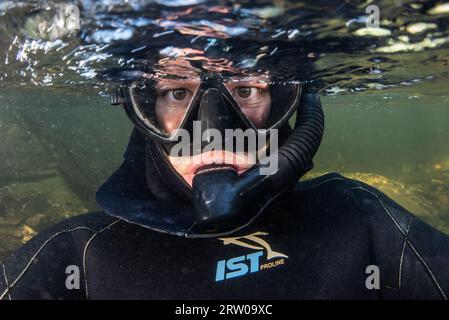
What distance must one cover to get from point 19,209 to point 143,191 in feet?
41.8

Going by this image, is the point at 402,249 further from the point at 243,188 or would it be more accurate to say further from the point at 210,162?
the point at 210,162

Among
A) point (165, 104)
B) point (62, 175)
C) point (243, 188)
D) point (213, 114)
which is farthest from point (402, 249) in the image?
point (62, 175)

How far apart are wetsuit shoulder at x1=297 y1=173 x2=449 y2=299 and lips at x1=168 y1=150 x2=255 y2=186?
1.06 metres

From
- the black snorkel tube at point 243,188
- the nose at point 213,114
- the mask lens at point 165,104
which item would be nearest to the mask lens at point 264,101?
the nose at point 213,114

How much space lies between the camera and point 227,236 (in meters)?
3.54

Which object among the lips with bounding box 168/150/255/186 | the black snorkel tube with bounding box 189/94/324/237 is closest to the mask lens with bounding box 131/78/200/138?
the lips with bounding box 168/150/255/186

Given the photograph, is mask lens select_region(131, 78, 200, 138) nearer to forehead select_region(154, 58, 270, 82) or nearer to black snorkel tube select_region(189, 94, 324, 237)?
forehead select_region(154, 58, 270, 82)

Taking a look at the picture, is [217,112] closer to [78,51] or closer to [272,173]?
[272,173]

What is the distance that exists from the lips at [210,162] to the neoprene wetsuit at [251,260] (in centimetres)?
55

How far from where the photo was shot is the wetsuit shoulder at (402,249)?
10.5 feet

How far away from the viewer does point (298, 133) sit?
3729mm

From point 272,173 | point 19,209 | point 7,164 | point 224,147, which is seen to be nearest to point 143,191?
point 224,147

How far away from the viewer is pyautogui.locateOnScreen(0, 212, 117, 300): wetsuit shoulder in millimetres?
3070

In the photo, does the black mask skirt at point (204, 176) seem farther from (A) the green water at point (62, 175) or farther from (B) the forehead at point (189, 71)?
(A) the green water at point (62, 175)
